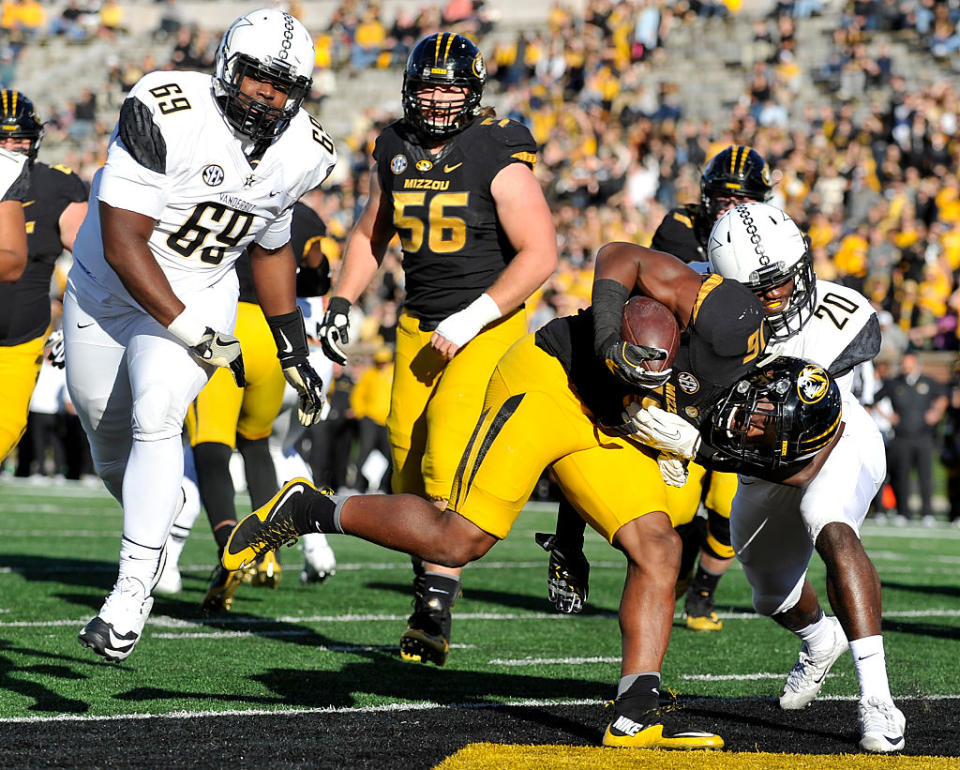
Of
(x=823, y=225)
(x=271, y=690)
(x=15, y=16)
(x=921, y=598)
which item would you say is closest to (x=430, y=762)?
(x=271, y=690)

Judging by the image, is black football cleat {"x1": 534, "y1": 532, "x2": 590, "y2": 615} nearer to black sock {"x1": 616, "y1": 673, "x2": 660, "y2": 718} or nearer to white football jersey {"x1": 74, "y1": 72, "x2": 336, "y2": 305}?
black sock {"x1": 616, "y1": 673, "x2": 660, "y2": 718}

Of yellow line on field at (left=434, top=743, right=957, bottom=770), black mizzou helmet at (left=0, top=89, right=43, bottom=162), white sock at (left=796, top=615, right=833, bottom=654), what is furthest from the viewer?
black mizzou helmet at (left=0, top=89, right=43, bottom=162)

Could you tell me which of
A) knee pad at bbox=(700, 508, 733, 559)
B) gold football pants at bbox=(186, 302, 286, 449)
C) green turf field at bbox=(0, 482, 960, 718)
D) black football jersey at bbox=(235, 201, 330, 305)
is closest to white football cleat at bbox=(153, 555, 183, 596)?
green turf field at bbox=(0, 482, 960, 718)

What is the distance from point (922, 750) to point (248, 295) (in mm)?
3893

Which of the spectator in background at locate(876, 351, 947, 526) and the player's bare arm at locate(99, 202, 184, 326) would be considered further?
the spectator in background at locate(876, 351, 947, 526)

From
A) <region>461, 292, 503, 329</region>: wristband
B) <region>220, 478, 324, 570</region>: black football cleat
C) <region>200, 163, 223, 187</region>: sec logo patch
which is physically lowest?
<region>220, 478, 324, 570</region>: black football cleat

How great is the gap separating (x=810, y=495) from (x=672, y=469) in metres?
0.44

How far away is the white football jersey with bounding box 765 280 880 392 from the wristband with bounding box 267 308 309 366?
1.59 meters

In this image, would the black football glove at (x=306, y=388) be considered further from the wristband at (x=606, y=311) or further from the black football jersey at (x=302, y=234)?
the black football jersey at (x=302, y=234)

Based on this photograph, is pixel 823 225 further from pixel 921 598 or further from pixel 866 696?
pixel 866 696

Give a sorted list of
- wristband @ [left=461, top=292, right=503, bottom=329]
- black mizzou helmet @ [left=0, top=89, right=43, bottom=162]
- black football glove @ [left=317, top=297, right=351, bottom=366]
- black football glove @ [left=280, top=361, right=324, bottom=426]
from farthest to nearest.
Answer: black mizzou helmet @ [left=0, top=89, right=43, bottom=162] < black football glove @ [left=317, top=297, right=351, bottom=366] < wristband @ [left=461, top=292, right=503, bottom=329] < black football glove @ [left=280, top=361, right=324, bottom=426]

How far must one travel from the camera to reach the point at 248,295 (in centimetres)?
681

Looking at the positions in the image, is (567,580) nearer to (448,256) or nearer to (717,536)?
(448,256)

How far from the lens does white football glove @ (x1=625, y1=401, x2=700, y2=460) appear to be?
13.4ft
